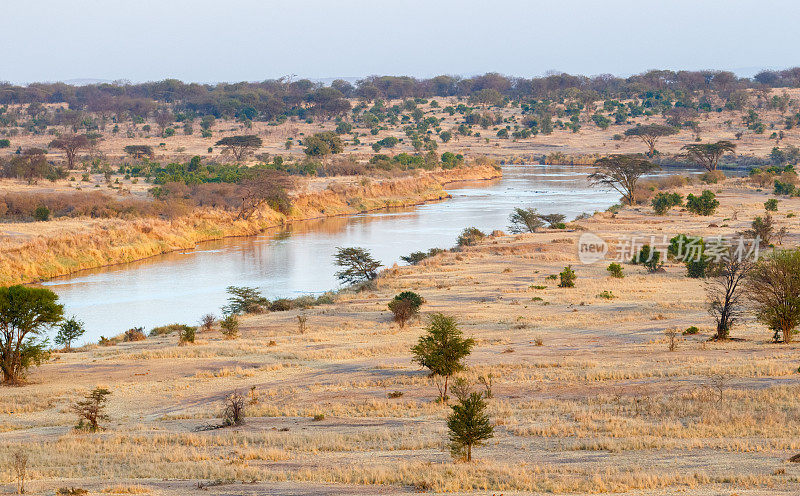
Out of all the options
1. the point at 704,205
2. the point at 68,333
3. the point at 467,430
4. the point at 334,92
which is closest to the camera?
the point at 467,430

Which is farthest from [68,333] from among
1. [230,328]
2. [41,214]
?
[41,214]

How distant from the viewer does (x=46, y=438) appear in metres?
14.8

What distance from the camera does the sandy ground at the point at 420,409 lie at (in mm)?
11086

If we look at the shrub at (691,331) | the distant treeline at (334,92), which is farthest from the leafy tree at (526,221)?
the distant treeline at (334,92)

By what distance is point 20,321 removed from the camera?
20969mm

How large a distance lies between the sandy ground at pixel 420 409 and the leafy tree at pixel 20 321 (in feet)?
2.22

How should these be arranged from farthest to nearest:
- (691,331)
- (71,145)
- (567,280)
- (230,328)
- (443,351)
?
(71,145) < (567,280) < (230,328) < (691,331) < (443,351)

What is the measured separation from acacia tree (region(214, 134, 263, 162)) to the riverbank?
15.8 metres

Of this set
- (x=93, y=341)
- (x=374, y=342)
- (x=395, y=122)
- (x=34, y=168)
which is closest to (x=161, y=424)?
(x=374, y=342)

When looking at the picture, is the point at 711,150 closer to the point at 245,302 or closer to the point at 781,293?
the point at 245,302

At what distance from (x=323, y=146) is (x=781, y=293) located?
70547mm

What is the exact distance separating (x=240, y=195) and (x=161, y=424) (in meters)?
46.2

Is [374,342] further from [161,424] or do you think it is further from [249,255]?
[249,255]

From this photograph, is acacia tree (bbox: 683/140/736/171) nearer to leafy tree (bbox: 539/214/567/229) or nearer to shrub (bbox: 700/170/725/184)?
shrub (bbox: 700/170/725/184)
